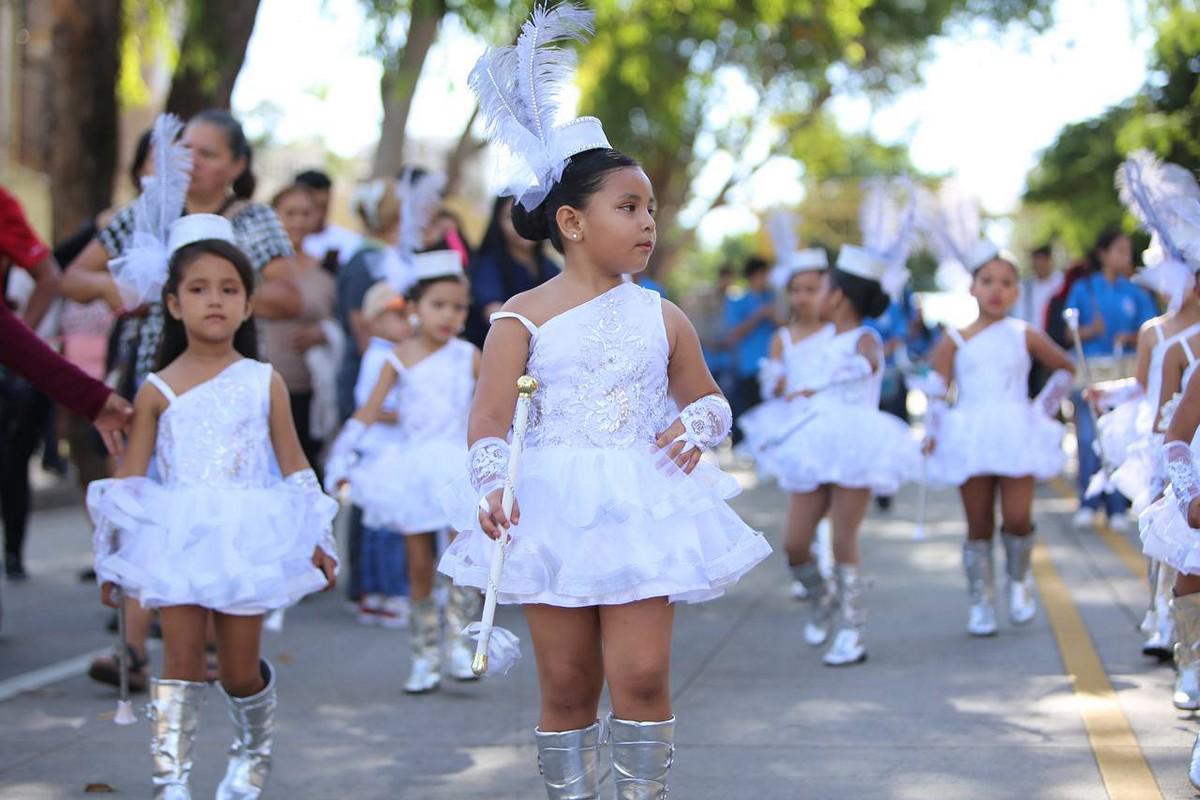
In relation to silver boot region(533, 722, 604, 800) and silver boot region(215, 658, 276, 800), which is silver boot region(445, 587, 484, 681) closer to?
silver boot region(215, 658, 276, 800)

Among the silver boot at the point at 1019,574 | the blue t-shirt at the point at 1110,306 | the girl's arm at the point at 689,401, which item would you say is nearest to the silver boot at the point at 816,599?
the silver boot at the point at 1019,574

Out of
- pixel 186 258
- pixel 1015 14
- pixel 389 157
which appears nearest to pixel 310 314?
pixel 186 258

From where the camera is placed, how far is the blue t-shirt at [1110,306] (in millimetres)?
12508

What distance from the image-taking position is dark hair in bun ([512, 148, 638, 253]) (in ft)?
14.6

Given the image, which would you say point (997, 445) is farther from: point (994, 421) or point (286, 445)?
point (286, 445)

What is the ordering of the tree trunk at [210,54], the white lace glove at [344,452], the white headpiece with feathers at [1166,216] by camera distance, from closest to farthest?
the white headpiece with feathers at [1166,216] → the white lace glove at [344,452] → the tree trunk at [210,54]

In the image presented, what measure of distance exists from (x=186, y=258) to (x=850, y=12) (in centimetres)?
1340

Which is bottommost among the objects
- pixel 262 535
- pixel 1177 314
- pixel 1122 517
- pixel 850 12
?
pixel 1122 517

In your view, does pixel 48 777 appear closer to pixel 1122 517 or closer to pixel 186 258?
pixel 186 258

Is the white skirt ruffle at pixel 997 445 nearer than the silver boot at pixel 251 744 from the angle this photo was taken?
No

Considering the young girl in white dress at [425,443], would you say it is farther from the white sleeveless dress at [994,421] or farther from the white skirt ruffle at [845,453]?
the white sleeveless dress at [994,421]

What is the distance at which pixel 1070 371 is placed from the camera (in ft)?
26.9

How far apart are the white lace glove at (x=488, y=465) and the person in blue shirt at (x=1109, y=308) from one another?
8883mm

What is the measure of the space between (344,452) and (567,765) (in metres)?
3.28
